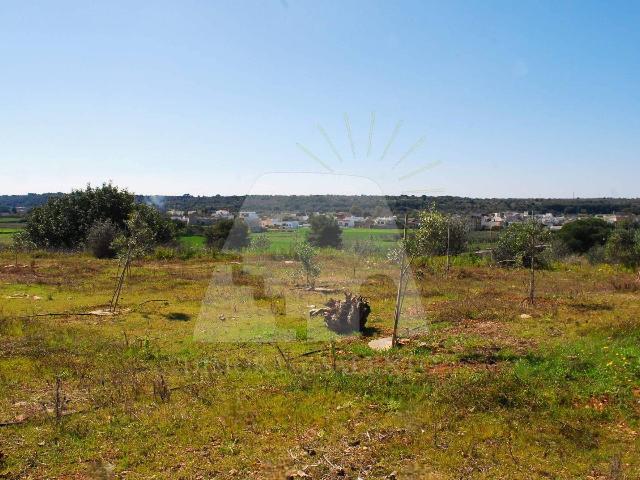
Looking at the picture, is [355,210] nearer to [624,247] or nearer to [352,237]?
[352,237]

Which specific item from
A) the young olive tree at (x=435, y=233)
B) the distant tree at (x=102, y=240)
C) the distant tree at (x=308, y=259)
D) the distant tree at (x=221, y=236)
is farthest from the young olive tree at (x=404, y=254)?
the distant tree at (x=102, y=240)

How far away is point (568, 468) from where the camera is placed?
7082mm

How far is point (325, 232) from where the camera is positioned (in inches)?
774

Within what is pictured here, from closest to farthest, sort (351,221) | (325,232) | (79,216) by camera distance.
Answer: (351,221) < (325,232) < (79,216)

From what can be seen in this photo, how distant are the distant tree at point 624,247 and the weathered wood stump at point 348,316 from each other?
2777cm

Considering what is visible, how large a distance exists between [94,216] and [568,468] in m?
49.4

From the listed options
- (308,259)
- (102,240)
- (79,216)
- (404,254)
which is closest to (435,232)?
(308,259)

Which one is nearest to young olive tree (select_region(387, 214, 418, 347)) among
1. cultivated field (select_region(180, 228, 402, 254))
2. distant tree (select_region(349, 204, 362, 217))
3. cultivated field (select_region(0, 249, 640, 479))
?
cultivated field (select_region(0, 249, 640, 479))

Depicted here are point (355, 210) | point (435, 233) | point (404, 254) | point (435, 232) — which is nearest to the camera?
point (404, 254)

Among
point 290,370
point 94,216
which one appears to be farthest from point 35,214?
point 290,370

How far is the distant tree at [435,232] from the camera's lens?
14.7 meters

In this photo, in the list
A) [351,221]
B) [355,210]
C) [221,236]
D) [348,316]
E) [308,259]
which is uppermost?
[355,210]

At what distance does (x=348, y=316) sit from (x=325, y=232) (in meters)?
4.74

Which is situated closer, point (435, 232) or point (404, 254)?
point (404, 254)
